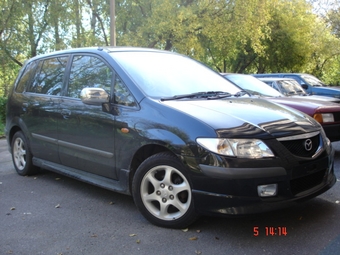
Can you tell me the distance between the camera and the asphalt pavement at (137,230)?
306 centimetres

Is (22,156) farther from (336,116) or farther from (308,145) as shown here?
(336,116)

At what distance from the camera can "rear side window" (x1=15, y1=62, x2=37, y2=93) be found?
5.49 meters

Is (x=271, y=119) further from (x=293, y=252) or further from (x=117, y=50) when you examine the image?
(x=117, y=50)

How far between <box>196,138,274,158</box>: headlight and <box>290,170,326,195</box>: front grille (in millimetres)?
370

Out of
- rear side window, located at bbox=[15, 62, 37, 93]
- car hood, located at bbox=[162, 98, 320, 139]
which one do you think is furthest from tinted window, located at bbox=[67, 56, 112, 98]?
rear side window, located at bbox=[15, 62, 37, 93]

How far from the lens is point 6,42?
18.4 m

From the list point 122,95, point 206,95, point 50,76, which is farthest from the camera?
point 50,76

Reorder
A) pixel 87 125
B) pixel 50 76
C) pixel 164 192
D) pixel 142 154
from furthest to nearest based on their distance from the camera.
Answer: pixel 50 76, pixel 87 125, pixel 142 154, pixel 164 192

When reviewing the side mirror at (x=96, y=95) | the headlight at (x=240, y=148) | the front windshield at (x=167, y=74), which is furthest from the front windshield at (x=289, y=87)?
the headlight at (x=240, y=148)

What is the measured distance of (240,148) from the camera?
3.06 metres
